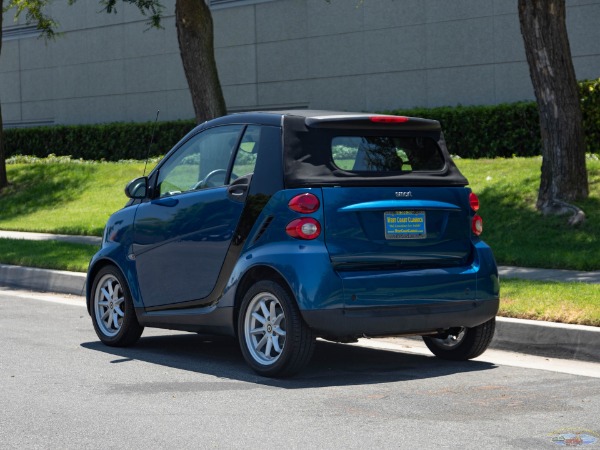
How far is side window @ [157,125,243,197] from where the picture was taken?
8836 mm

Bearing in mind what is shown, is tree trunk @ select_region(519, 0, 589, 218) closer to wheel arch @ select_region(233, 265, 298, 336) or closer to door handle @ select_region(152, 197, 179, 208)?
door handle @ select_region(152, 197, 179, 208)

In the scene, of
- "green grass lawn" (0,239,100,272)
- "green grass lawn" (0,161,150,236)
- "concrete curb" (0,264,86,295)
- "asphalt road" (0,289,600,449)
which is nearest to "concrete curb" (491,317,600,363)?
"asphalt road" (0,289,600,449)

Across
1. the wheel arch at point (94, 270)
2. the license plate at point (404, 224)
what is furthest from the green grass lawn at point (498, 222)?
the wheel arch at point (94, 270)

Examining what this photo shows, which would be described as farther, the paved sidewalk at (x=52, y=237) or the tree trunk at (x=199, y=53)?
the tree trunk at (x=199, y=53)

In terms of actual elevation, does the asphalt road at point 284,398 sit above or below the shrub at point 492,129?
below

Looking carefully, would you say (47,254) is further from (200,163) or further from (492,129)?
(492,129)

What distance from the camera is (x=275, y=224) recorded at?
8086 mm

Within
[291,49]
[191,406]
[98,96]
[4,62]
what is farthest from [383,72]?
[191,406]

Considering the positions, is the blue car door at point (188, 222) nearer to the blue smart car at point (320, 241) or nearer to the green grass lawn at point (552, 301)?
the blue smart car at point (320, 241)

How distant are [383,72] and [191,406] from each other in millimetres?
19794

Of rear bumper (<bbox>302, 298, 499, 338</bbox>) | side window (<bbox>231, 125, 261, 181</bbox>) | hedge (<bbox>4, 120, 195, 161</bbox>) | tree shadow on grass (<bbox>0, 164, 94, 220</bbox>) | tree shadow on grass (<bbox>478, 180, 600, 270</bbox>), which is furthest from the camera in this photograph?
hedge (<bbox>4, 120, 195, 161</bbox>)

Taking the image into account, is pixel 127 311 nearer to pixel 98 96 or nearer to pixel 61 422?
pixel 61 422

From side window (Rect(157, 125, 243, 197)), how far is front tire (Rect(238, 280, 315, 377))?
1054 millimetres

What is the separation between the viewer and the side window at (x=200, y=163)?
8.84m
